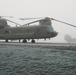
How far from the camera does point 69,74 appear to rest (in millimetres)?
13867

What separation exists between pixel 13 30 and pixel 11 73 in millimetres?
36836

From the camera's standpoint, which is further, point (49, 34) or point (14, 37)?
point (14, 37)

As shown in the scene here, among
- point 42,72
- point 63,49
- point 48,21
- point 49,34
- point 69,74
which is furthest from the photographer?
point 48,21

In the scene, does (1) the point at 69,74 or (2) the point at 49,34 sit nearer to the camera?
(1) the point at 69,74

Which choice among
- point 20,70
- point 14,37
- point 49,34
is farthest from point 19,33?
point 20,70

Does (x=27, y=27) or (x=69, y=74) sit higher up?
(x=27, y=27)

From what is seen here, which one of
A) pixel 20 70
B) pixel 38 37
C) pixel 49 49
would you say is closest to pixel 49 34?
pixel 38 37

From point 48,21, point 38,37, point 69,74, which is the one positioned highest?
point 48,21

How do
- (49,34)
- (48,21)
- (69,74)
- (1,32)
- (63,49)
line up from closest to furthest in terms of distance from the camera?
(69,74)
(63,49)
(49,34)
(48,21)
(1,32)

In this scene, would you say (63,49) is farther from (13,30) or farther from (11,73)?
(13,30)

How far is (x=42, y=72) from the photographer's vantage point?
14828mm

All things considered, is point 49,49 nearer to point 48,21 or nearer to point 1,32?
point 48,21

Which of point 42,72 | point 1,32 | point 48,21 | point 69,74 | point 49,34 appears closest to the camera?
point 69,74

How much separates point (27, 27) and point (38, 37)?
14.4ft
